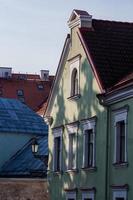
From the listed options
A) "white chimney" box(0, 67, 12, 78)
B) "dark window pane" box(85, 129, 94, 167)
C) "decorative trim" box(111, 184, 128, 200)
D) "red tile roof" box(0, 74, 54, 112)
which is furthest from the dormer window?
"white chimney" box(0, 67, 12, 78)

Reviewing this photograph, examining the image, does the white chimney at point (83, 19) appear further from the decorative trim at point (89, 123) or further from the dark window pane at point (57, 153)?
the dark window pane at point (57, 153)

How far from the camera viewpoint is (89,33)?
30031 millimetres

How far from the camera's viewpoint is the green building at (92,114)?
2553 centimetres

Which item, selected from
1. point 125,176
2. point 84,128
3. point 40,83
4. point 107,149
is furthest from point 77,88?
point 40,83

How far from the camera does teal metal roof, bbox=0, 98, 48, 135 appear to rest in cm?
4253

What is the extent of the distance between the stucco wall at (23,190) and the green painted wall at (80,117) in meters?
3.79

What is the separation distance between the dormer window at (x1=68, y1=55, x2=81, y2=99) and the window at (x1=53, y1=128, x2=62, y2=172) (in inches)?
81.8

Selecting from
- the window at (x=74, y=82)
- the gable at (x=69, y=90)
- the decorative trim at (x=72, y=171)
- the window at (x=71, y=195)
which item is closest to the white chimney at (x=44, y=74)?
the gable at (x=69, y=90)

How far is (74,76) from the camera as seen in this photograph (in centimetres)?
3095

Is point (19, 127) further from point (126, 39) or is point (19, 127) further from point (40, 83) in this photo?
point (40, 83)

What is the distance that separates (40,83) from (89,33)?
2556 inches

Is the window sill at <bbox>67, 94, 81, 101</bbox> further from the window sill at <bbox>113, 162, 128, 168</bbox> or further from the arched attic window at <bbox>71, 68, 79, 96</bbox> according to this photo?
the window sill at <bbox>113, 162, 128, 168</bbox>

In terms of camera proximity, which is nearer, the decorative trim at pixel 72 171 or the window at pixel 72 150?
the decorative trim at pixel 72 171

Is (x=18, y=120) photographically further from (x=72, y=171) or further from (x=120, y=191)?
(x=120, y=191)
